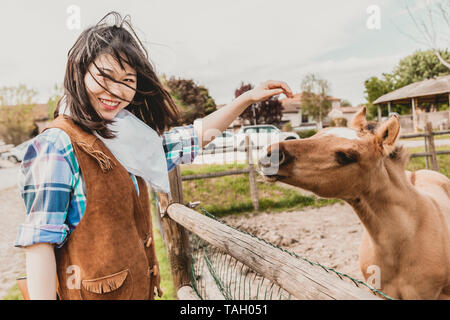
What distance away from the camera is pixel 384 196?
5.10ft

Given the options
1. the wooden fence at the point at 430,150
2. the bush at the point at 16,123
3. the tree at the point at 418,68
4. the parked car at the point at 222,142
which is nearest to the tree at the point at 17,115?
the bush at the point at 16,123

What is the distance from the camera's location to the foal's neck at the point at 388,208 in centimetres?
155

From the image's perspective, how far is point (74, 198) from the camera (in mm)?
842

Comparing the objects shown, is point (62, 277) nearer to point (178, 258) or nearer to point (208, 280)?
point (178, 258)

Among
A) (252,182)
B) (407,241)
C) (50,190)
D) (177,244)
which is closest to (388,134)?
(407,241)

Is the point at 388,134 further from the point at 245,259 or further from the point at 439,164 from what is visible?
the point at 439,164

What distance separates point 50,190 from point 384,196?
4.85 feet

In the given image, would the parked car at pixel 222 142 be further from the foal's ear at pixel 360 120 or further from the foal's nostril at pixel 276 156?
the foal's nostril at pixel 276 156

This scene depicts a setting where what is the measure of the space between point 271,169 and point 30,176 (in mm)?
895

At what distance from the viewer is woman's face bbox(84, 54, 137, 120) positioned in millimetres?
952

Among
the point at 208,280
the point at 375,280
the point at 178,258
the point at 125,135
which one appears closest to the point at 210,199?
the point at 208,280

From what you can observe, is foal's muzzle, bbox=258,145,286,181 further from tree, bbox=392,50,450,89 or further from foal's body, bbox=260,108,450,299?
tree, bbox=392,50,450,89
